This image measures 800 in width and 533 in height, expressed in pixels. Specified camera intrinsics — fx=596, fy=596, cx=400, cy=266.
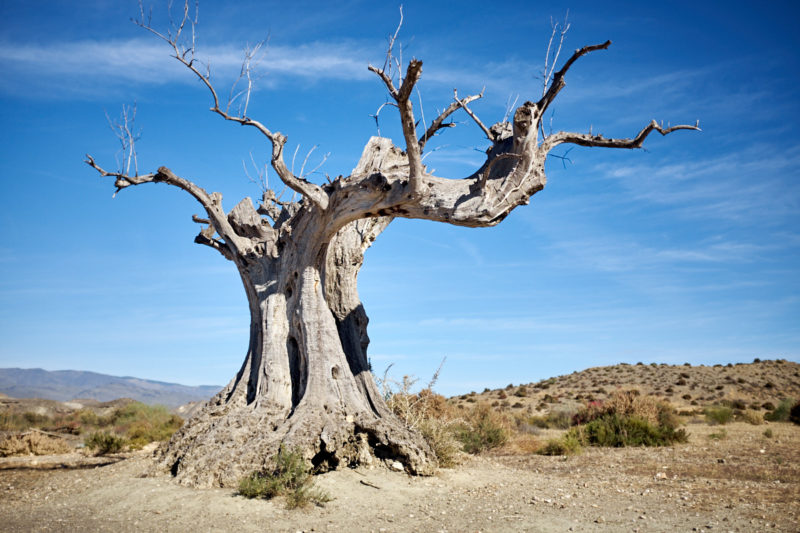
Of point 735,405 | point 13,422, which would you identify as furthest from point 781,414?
point 13,422

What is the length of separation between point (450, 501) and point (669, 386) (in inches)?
1347

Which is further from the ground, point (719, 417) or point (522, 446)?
point (719, 417)

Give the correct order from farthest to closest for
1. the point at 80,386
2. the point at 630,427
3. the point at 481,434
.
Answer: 1. the point at 80,386
2. the point at 630,427
3. the point at 481,434

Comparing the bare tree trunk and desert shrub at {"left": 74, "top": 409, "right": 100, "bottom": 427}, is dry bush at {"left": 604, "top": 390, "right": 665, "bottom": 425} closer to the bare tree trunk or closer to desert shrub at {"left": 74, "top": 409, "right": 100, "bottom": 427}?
the bare tree trunk

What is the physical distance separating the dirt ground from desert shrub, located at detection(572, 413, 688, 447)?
3.50m

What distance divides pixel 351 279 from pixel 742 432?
1366cm

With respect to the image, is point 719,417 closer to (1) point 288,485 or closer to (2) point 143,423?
(1) point 288,485

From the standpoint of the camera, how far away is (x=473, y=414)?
16469 millimetres

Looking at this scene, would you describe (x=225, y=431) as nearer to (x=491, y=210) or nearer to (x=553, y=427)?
(x=491, y=210)

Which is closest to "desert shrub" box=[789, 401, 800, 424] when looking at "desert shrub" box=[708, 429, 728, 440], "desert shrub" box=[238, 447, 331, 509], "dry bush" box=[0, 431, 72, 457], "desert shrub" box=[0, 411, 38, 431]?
"desert shrub" box=[708, 429, 728, 440]

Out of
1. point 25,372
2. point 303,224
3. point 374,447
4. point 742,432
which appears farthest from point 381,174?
point 25,372

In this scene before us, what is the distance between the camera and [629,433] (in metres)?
14.8

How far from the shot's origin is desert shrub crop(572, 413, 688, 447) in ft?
47.5

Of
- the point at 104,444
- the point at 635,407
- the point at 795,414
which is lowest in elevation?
the point at 104,444
